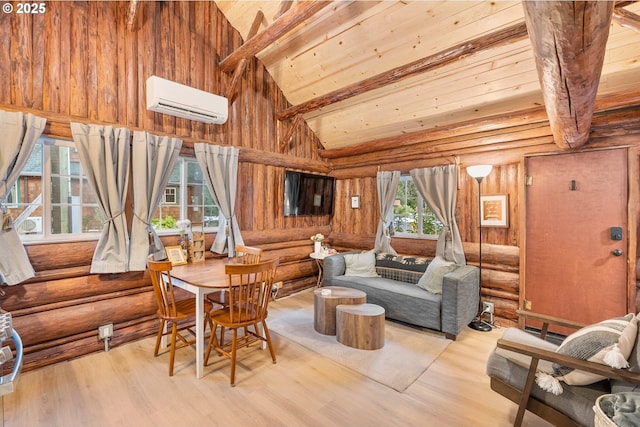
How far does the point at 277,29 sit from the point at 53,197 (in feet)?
9.29

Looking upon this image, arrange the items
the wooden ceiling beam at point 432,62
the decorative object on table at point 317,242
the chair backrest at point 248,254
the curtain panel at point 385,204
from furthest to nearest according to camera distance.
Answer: the decorative object on table at point 317,242, the curtain panel at point 385,204, the chair backrest at point 248,254, the wooden ceiling beam at point 432,62

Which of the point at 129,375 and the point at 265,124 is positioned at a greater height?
the point at 265,124

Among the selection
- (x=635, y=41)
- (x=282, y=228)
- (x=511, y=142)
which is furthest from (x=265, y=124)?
(x=635, y=41)

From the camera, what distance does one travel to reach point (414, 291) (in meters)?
3.58

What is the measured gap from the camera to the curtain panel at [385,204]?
15.1ft

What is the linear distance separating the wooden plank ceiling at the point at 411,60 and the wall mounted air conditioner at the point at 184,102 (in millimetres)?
629

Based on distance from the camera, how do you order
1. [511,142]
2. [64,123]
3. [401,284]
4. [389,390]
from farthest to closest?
[401,284] < [511,142] < [64,123] < [389,390]

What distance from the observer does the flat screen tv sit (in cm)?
479

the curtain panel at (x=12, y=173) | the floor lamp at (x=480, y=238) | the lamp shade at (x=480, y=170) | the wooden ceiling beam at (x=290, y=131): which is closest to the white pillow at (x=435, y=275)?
the floor lamp at (x=480, y=238)

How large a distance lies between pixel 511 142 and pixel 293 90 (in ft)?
10.5

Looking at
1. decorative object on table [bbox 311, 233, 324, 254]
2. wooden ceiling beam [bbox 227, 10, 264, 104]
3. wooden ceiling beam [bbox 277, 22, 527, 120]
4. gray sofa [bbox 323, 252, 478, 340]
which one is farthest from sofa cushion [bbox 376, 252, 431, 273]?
wooden ceiling beam [bbox 227, 10, 264, 104]

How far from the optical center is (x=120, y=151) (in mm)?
2980

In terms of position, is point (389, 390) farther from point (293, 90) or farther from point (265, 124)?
point (293, 90)

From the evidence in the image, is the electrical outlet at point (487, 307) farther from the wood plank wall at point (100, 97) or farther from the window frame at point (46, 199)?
the window frame at point (46, 199)
